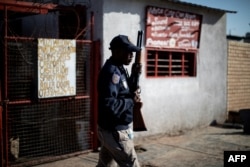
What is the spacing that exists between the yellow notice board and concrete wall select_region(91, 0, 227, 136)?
0.96m

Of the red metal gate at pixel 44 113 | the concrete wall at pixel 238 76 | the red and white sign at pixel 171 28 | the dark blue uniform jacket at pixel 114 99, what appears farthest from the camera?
the concrete wall at pixel 238 76

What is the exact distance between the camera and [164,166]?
6.21 meters

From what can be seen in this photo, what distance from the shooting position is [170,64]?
898cm

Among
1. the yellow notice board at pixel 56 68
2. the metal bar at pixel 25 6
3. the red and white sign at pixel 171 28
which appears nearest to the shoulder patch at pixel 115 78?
the yellow notice board at pixel 56 68

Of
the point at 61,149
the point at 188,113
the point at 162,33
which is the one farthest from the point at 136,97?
the point at 188,113

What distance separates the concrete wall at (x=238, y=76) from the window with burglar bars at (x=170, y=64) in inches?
74.4

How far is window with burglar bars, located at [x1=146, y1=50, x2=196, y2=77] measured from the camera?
8.55 meters

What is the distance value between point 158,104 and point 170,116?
0.60 m

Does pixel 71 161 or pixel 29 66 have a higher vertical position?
pixel 29 66

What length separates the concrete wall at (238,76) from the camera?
36.1ft

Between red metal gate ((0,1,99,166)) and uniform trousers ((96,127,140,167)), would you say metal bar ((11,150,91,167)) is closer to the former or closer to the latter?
red metal gate ((0,1,99,166))

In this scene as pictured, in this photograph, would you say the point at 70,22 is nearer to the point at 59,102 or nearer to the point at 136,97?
the point at 59,102

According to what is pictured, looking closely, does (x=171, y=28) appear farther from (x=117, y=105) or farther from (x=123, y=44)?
(x=117, y=105)

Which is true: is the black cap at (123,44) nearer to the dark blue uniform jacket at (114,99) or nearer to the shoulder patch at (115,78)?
the dark blue uniform jacket at (114,99)
